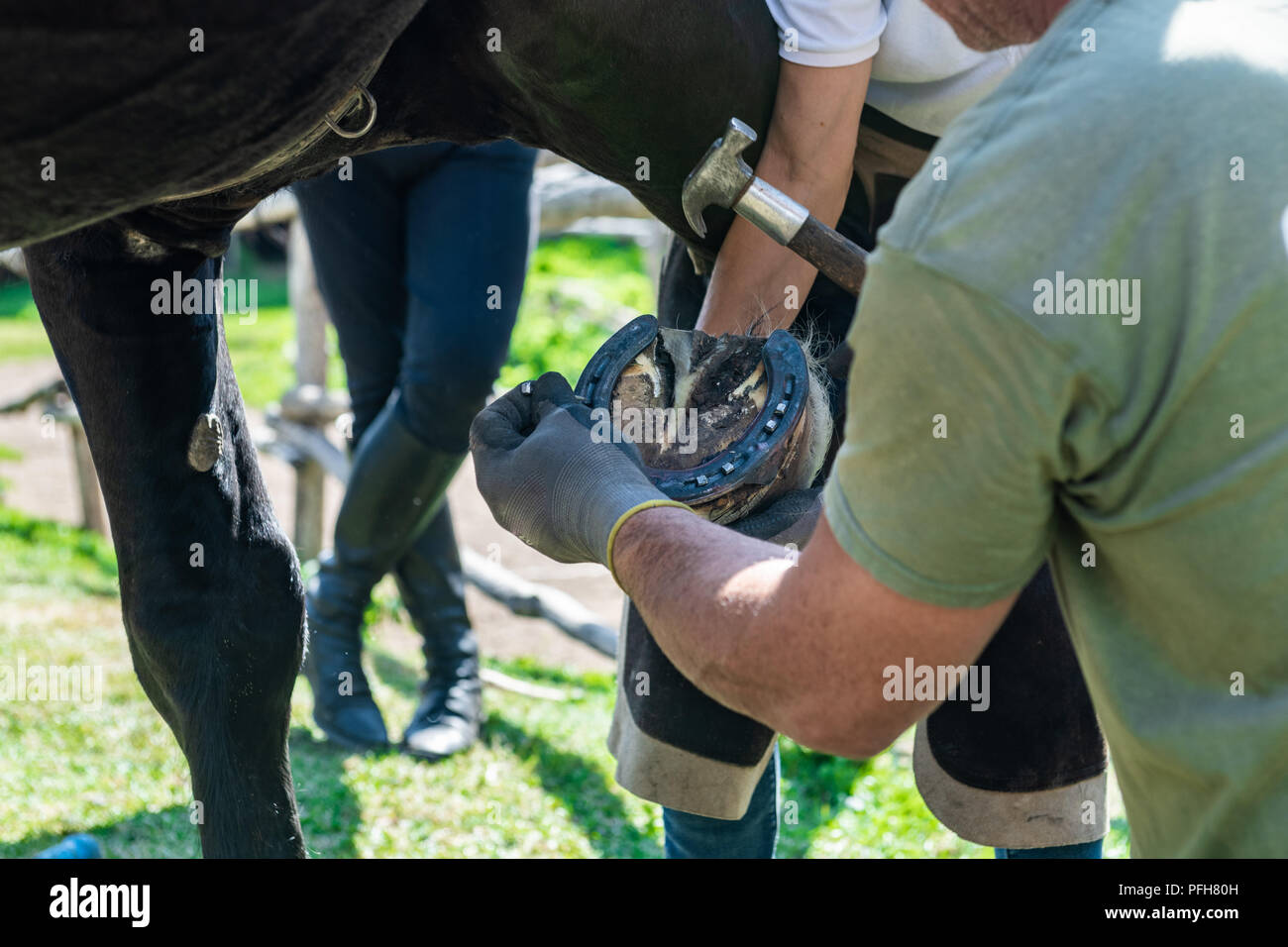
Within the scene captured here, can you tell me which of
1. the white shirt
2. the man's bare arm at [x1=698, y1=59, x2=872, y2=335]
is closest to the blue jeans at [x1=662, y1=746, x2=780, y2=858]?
the man's bare arm at [x1=698, y1=59, x2=872, y2=335]

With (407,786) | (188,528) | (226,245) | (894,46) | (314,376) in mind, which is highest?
(894,46)

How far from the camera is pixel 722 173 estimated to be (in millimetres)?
1483

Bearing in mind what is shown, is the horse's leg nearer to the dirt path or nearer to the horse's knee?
the horse's knee

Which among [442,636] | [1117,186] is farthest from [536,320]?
[1117,186]

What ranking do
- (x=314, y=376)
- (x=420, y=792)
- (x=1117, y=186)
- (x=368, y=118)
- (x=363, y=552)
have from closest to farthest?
(x=1117, y=186)
(x=368, y=118)
(x=420, y=792)
(x=363, y=552)
(x=314, y=376)

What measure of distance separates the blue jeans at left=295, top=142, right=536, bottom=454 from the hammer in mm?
1082

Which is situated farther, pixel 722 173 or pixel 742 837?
pixel 742 837

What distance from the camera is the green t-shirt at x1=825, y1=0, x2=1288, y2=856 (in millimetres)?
859

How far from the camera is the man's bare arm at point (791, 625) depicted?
96 centimetres

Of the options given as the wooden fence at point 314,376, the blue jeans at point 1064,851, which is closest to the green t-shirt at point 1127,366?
the blue jeans at point 1064,851

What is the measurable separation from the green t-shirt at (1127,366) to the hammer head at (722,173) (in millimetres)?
540

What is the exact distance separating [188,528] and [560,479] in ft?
1.88

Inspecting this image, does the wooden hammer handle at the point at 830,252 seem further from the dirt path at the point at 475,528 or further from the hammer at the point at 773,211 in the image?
the dirt path at the point at 475,528

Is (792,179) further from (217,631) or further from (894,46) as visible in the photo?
(217,631)
